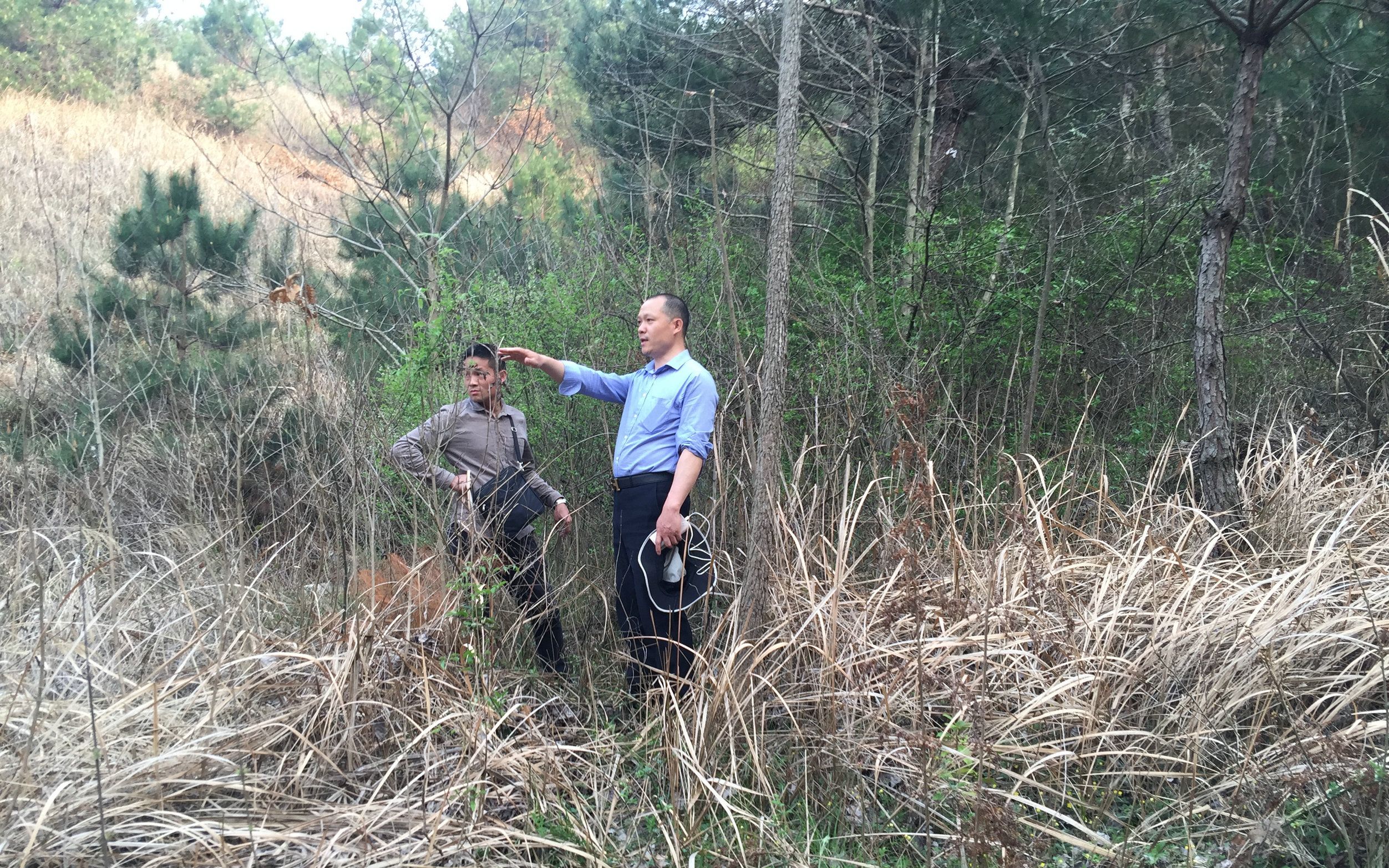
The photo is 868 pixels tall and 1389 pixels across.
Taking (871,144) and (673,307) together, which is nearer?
(673,307)

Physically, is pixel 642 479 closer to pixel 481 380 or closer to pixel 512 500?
pixel 512 500

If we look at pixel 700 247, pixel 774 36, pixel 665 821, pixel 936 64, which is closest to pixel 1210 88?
pixel 936 64

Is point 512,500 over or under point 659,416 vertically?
under

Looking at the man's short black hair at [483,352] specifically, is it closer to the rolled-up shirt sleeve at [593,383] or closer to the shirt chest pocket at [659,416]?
the rolled-up shirt sleeve at [593,383]

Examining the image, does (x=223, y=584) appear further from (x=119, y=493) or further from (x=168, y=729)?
(x=119, y=493)

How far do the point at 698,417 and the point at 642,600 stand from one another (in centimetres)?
77

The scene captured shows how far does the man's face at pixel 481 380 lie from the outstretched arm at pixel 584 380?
10cm

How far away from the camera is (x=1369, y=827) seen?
8.66 ft

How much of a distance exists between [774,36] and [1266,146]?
502 cm

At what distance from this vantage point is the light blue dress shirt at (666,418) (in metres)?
3.86

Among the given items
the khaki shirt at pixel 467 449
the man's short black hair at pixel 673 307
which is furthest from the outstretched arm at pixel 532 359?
the man's short black hair at pixel 673 307

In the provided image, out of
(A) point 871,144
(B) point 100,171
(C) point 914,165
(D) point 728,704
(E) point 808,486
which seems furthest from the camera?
(B) point 100,171

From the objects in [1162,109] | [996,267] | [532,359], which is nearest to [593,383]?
[532,359]

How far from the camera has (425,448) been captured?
3.83m
